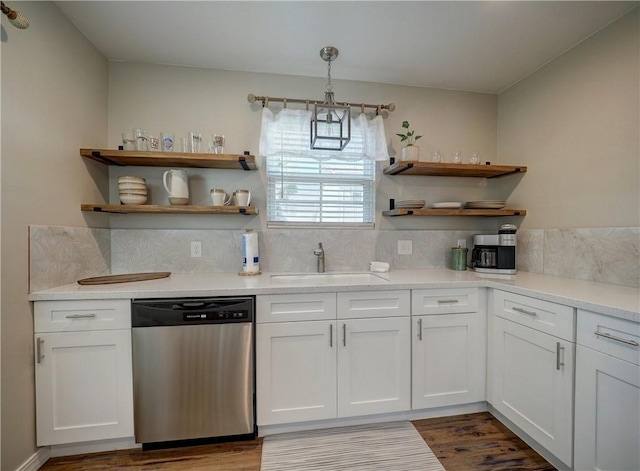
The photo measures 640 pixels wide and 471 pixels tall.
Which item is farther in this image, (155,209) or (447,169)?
(447,169)

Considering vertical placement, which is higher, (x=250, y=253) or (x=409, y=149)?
(x=409, y=149)

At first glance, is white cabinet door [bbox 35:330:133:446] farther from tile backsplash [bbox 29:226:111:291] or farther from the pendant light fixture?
the pendant light fixture

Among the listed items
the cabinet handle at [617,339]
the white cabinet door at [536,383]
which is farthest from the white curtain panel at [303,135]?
the cabinet handle at [617,339]

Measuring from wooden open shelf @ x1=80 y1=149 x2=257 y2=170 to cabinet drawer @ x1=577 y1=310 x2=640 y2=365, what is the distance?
202cm

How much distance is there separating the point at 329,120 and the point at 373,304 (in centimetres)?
115

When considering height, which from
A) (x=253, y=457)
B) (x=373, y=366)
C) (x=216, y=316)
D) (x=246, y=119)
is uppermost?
(x=246, y=119)

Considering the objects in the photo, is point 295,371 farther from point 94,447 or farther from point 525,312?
point 525,312

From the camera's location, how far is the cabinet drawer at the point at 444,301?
1.80m

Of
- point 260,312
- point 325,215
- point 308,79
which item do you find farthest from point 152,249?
point 308,79

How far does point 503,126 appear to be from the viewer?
8.27 feet

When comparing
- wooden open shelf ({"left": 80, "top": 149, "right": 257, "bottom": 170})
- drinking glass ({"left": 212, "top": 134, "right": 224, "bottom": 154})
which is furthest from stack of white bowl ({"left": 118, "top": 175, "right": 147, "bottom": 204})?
drinking glass ({"left": 212, "top": 134, "right": 224, "bottom": 154})

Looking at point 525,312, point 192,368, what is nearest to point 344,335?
point 192,368

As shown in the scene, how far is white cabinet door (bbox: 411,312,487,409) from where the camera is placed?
1.80 meters

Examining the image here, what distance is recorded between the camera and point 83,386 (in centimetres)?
151
